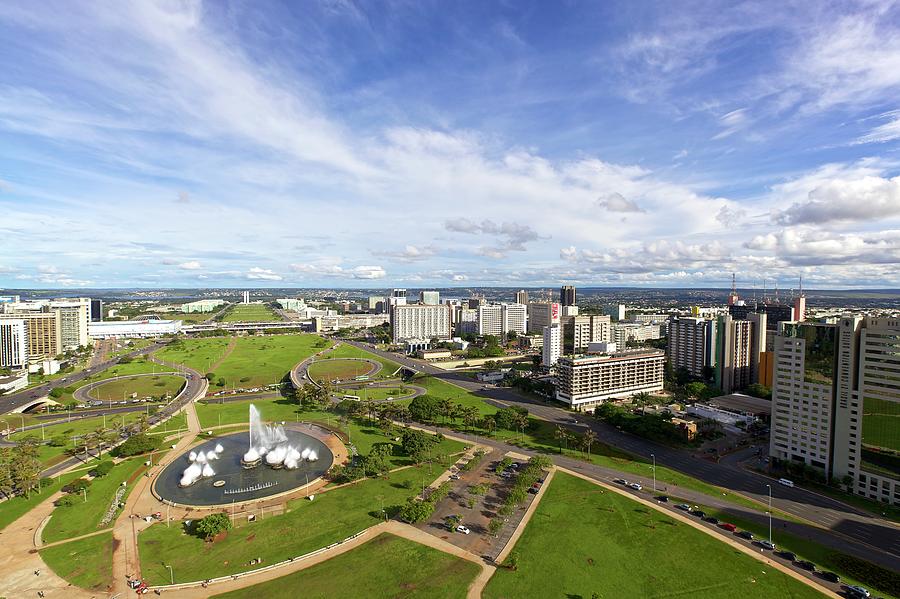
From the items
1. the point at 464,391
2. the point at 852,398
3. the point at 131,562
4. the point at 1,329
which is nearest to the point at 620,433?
the point at 852,398

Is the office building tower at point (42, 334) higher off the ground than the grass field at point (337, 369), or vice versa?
the office building tower at point (42, 334)

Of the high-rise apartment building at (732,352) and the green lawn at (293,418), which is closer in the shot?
the green lawn at (293,418)

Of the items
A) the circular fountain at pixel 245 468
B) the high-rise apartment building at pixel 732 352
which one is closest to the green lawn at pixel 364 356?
the circular fountain at pixel 245 468

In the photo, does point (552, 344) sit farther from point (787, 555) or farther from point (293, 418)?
point (787, 555)

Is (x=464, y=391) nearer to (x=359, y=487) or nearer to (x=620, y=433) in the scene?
(x=620, y=433)

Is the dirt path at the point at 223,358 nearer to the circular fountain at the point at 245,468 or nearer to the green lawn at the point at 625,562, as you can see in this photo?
the circular fountain at the point at 245,468

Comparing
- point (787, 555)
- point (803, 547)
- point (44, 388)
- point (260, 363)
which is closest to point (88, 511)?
point (787, 555)
